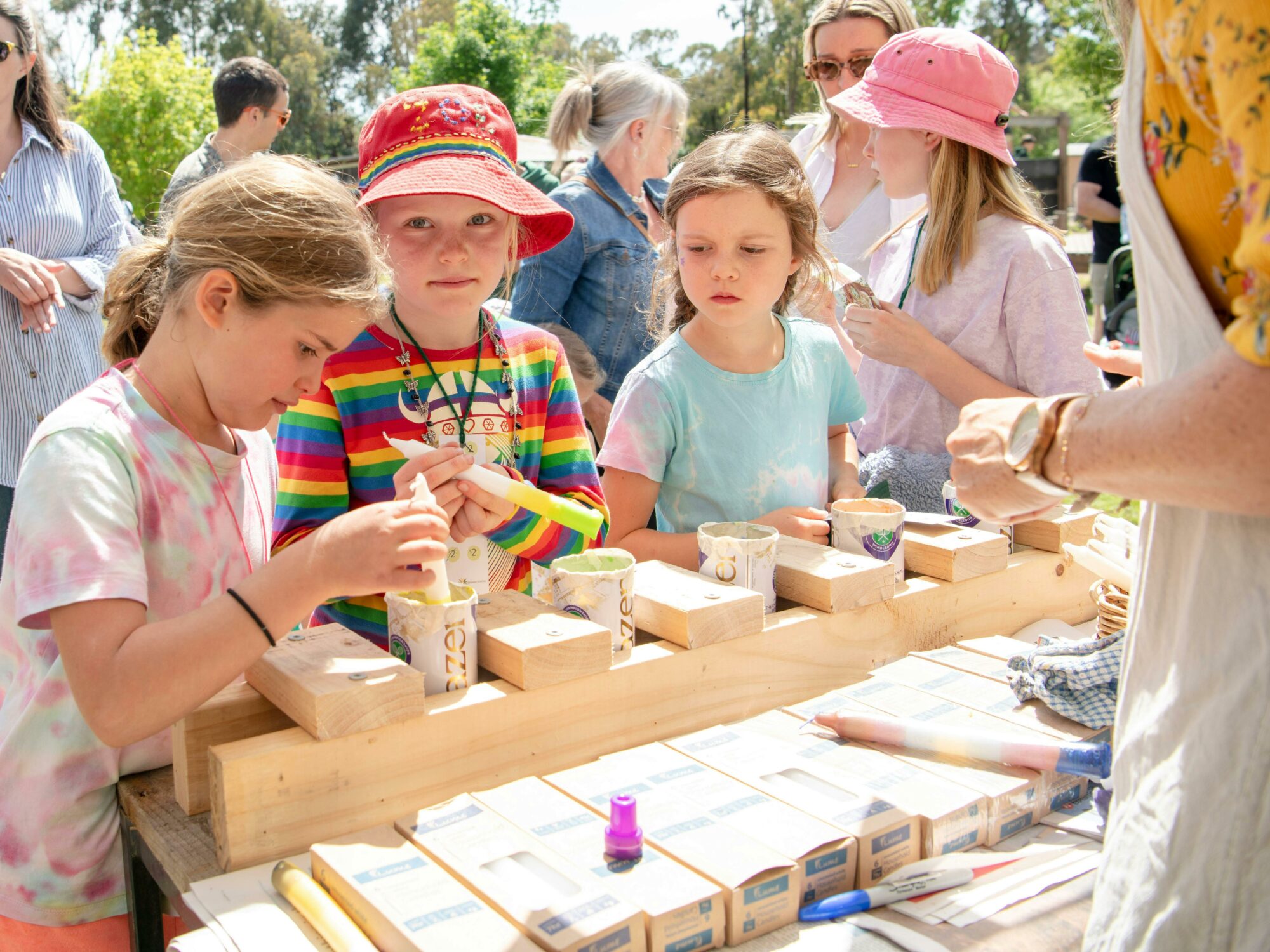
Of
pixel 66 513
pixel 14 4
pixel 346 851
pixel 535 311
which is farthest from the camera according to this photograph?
pixel 535 311

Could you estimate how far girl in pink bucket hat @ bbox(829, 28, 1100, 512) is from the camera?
2.27 metres

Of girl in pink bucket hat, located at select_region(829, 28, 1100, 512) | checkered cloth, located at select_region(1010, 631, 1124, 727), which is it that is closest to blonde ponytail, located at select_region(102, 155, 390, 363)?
checkered cloth, located at select_region(1010, 631, 1124, 727)

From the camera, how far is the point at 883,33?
10.5 ft

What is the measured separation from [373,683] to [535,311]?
2450 mm

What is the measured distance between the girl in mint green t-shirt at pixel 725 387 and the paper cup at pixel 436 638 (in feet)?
2.42

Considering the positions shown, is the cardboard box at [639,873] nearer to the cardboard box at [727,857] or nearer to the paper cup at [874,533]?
the cardboard box at [727,857]

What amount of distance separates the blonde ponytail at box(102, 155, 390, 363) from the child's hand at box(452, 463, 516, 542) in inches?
12.0

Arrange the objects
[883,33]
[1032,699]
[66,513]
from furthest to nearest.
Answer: [883,33], [1032,699], [66,513]

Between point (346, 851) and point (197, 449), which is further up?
point (197, 449)

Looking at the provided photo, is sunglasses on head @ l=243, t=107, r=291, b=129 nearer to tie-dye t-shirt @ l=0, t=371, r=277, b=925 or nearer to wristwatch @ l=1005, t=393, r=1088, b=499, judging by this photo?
tie-dye t-shirt @ l=0, t=371, r=277, b=925

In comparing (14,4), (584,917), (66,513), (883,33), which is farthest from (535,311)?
(584,917)

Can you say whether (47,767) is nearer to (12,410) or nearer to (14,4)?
(12,410)

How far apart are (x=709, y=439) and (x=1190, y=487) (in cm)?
138

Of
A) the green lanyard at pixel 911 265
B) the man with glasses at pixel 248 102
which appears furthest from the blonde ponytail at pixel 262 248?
the man with glasses at pixel 248 102
